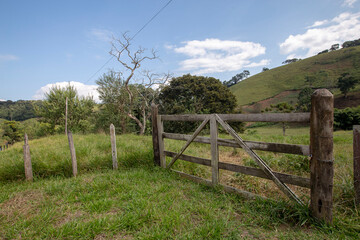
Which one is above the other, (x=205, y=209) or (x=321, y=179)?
(x=321, y=179)

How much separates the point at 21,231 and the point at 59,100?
2642 cm

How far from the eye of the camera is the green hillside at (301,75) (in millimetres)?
58544

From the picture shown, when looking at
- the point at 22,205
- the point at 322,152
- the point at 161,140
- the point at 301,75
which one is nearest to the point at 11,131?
the point at 22,205

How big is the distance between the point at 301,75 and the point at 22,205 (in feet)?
271

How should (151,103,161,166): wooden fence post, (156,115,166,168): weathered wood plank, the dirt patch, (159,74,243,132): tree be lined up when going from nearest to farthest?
the dirt patch < (156,115,166,168): weathered wood plank < (151,103,161,166): wooden fence post < (159,74,243,132): tree

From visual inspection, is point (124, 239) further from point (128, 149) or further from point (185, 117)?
point (128, 149)

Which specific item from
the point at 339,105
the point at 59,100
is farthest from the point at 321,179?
→ the point at 339,105

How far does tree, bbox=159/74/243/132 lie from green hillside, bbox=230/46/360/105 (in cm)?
4083

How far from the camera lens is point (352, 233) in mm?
2389

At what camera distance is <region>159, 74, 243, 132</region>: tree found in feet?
71.4

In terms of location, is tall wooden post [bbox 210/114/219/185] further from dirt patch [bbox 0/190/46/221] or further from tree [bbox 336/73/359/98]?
tree [bbox 336/73/359/98]

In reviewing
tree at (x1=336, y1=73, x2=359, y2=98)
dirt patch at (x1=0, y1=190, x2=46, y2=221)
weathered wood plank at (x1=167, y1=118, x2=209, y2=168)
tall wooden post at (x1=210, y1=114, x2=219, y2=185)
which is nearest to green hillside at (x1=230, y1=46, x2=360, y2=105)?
tree at (x1=336, y1=73, x2=359, y2=98)

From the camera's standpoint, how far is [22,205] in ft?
12.1

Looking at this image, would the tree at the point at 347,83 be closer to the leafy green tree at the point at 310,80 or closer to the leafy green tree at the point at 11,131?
the leafy green tree at the point at 310,80
